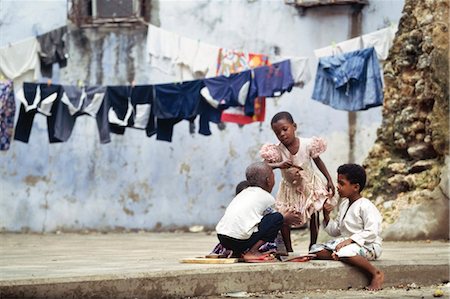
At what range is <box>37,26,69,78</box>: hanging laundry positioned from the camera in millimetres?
18172

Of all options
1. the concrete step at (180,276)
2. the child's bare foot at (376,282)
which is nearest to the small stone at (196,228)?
the concrete step at (180,276)

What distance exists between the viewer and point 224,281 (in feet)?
22.1

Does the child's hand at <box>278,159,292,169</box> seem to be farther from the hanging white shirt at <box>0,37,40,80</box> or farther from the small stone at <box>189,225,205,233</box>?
the hanging white shirt at <box>0,37,40,80</box>

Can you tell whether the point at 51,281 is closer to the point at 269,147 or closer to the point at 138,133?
the point at 269,147

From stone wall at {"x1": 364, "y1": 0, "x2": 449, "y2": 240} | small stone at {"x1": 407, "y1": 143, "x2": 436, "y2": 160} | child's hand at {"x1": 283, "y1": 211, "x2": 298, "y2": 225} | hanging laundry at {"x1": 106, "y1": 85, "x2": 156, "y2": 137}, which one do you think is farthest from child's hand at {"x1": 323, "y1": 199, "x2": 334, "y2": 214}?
hanging laundry at {"x1": 106, "y1": 85, "x2": 156, "y2": 137}

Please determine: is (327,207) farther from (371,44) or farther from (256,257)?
(371,44)

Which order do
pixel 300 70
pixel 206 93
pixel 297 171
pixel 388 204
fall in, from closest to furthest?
pixel 297 171 < pixel 388 204 < pixel 300 70 < pixel 206 93

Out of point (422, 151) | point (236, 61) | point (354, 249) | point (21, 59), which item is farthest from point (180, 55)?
point (354, 249)

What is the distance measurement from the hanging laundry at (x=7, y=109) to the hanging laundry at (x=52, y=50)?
1.79 metres

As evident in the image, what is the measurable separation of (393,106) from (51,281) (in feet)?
22.6

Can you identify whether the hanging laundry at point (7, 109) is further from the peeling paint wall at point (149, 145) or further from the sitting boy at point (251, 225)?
the sitting boy at point (251, 225)

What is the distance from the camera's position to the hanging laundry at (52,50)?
18.2 m

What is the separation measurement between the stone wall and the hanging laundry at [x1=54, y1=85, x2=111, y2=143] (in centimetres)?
605

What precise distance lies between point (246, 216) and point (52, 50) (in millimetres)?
11608
